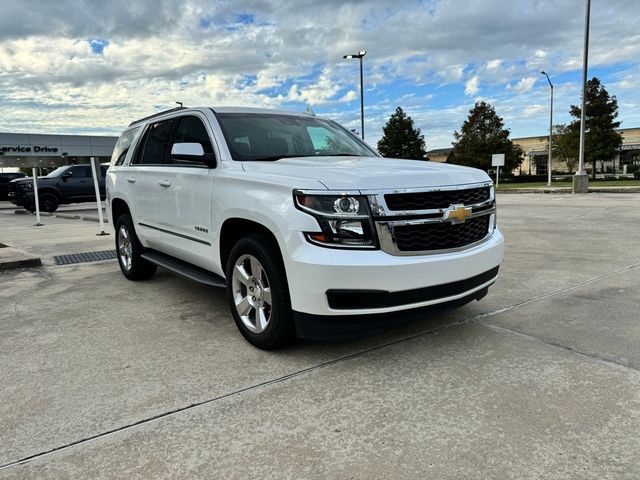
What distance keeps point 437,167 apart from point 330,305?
1.40 m

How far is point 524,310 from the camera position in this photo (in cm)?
446

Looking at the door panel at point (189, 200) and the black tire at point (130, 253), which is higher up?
the door panel at point (189, 200)

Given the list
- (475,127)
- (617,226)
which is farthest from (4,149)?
(617,226)

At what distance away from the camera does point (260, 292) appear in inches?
141

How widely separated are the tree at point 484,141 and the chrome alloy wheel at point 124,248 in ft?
141

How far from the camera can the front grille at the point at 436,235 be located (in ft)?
10.5

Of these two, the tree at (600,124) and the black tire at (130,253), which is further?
the tree at (600,124)

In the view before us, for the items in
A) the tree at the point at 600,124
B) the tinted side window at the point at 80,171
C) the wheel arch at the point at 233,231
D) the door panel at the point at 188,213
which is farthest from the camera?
the tree at the point at 600,124

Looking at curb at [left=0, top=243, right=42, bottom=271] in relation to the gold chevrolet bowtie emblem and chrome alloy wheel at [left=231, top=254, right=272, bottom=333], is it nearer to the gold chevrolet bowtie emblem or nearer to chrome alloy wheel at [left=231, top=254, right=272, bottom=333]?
chrome alloy wheel at [left=231, top=254, right=272, bottom=333]

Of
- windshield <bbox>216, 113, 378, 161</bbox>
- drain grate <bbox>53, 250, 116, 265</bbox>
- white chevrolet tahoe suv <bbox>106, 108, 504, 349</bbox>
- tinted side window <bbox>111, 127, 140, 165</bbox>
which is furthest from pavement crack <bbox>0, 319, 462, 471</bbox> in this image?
drain grate <bbox>53, 250, 116, 265</bbox>

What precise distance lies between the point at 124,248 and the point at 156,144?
158cm

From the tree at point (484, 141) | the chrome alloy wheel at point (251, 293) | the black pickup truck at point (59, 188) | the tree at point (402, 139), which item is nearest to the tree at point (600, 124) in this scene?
the tree at point (484, 141)

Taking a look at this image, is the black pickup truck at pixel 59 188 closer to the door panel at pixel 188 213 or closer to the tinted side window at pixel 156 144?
the tinted side window at pixel 156 144

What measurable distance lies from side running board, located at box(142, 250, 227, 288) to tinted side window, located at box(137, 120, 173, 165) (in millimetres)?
996
